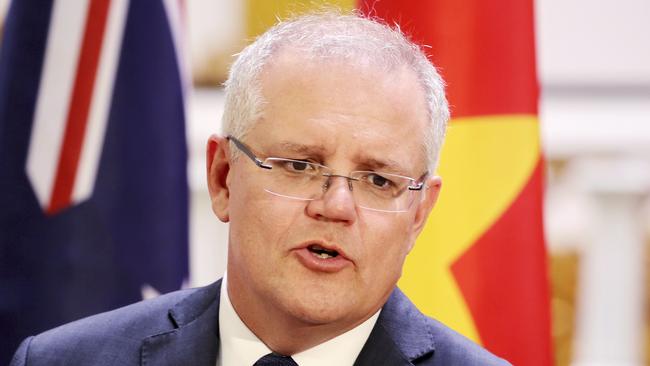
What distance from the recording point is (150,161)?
3.40 m

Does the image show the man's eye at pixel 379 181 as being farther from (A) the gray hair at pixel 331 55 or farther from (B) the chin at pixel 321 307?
(B) the chin at pixel 321 307

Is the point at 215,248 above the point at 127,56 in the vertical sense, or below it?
below

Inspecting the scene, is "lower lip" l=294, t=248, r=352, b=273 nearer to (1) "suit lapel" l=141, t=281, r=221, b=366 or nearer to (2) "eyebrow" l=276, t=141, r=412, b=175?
(2) "eyebrow" l=276, t=141, r=412, b=175

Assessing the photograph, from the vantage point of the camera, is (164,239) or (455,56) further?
(164,239)

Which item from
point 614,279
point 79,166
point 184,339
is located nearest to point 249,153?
point 184,339

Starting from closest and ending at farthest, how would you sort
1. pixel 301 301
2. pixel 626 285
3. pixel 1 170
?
pixel 301 301 < pixel 1 170 < pixel 626 285

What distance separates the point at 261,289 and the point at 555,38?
6372mm

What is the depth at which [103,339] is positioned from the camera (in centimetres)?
248

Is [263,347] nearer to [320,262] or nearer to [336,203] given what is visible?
[320,262]

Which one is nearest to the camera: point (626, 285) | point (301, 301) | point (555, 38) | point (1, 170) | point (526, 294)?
point (301, 301)

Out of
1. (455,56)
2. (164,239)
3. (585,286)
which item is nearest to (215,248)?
(585,286)

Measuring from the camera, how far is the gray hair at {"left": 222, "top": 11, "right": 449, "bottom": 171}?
7.38 ft

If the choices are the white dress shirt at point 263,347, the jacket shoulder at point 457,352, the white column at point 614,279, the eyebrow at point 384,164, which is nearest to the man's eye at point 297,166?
the eyebrow at point 384,164

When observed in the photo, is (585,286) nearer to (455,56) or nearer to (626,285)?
(626,285)
